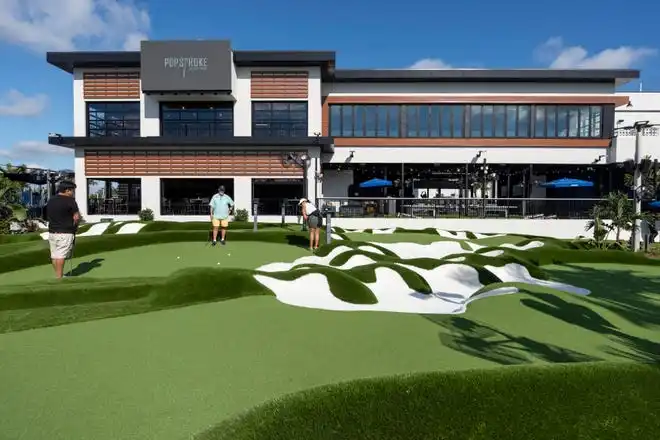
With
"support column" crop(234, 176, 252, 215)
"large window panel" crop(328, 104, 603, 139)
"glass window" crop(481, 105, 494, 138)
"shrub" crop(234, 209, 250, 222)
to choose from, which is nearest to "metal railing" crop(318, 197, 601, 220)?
"shrub" crop(234, 209, 250, 222)

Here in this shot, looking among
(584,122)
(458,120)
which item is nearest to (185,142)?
(458,120)

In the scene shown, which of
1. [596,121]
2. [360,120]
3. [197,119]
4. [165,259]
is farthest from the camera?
[360,120]

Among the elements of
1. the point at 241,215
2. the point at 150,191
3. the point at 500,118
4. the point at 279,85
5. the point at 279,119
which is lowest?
the point at 241,215

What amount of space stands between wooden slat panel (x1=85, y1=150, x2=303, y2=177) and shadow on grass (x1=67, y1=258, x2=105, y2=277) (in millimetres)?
15290

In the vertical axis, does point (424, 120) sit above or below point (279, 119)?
above

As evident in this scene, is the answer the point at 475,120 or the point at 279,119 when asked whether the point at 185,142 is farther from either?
→ the point at 475,120

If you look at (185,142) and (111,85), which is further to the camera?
(111,85)

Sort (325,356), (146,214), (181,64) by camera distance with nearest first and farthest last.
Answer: (325,356) < (146,214) < (181,64)

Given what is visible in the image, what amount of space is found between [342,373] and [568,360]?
1995 mm

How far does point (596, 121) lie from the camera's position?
1097 inches

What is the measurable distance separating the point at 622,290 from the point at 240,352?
7102 millimetres

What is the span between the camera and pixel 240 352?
3816mm

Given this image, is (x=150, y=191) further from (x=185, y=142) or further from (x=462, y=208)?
(x=462, y=208)

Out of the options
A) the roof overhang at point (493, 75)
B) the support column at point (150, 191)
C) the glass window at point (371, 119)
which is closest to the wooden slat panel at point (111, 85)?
the support column at point (150, 191)
